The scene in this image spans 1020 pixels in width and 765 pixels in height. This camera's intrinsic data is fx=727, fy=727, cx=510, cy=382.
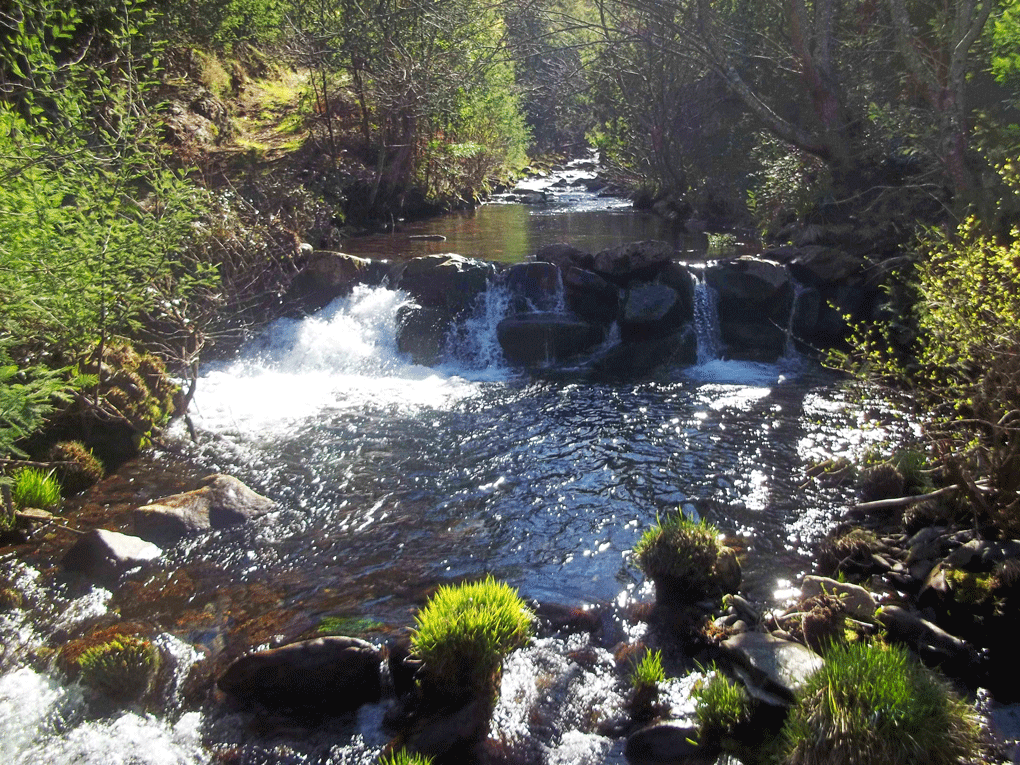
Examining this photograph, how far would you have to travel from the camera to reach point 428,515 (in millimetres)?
9305

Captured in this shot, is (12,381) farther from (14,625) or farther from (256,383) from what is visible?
(256,383)

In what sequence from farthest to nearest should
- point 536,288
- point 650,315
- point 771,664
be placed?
1. point 536,288
2. point 650,315
3. point 771,664

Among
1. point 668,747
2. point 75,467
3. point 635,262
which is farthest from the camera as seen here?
point 635,262

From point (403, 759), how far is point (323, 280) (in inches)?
554

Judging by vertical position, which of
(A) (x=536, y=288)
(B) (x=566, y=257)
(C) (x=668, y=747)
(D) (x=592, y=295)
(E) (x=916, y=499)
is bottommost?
(C) (x=668, y=747)

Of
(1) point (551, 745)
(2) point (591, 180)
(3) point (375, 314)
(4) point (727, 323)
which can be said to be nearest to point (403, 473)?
(1) point (551, 745)

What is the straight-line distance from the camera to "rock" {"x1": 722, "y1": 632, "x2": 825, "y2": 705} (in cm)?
534

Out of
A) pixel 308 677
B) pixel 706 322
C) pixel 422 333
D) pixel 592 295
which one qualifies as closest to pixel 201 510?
pixel 308 677

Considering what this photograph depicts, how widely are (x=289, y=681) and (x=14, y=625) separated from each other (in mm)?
3095

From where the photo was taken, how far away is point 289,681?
19.8 feet

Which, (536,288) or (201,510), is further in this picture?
(536,288)

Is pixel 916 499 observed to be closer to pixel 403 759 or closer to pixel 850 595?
pixel 850 595

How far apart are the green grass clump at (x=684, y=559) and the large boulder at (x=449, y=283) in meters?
10.2

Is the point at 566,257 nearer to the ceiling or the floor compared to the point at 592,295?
nearer to the ceiling
